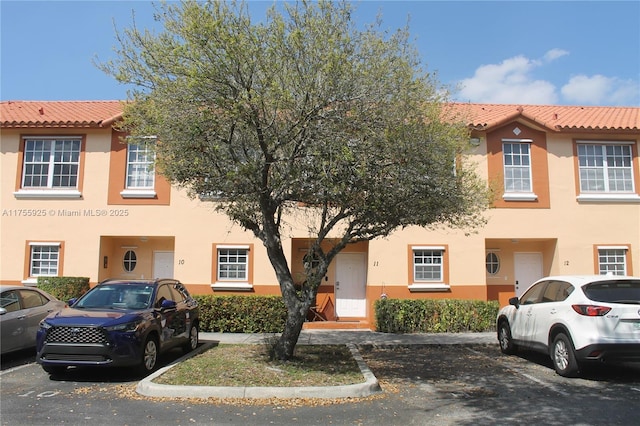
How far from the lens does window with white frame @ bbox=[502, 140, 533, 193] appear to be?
15.6 meters

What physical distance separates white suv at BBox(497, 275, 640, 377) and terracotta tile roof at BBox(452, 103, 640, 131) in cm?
641

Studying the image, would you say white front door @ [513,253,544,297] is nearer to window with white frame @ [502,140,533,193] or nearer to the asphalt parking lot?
window with white frame @ [502,140,533,193]

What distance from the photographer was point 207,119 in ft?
23.7

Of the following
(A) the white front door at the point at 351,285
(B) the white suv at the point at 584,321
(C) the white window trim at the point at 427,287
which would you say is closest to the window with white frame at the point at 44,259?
(A) the white front door at the point at 351,285

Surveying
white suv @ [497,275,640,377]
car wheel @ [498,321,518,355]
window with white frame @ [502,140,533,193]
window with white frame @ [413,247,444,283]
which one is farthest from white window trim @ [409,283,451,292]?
white suv @ [497,275,640,377]

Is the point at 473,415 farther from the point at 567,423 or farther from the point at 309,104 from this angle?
the point at 309,104

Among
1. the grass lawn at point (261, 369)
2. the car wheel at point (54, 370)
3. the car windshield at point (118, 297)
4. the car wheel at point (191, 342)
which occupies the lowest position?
the car wheel at point (54, 370)

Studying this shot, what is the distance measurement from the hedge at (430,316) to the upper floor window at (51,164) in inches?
396

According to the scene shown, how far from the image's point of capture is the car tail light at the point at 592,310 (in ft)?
25.9

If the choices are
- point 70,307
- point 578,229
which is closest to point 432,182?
point 70,307

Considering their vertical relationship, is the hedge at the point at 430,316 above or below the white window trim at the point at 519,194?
below

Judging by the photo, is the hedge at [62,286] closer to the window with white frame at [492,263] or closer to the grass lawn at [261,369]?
the grass lawn at [261,369]

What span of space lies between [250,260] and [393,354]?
18.7 ft

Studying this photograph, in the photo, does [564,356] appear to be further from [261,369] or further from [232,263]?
[232,263]
